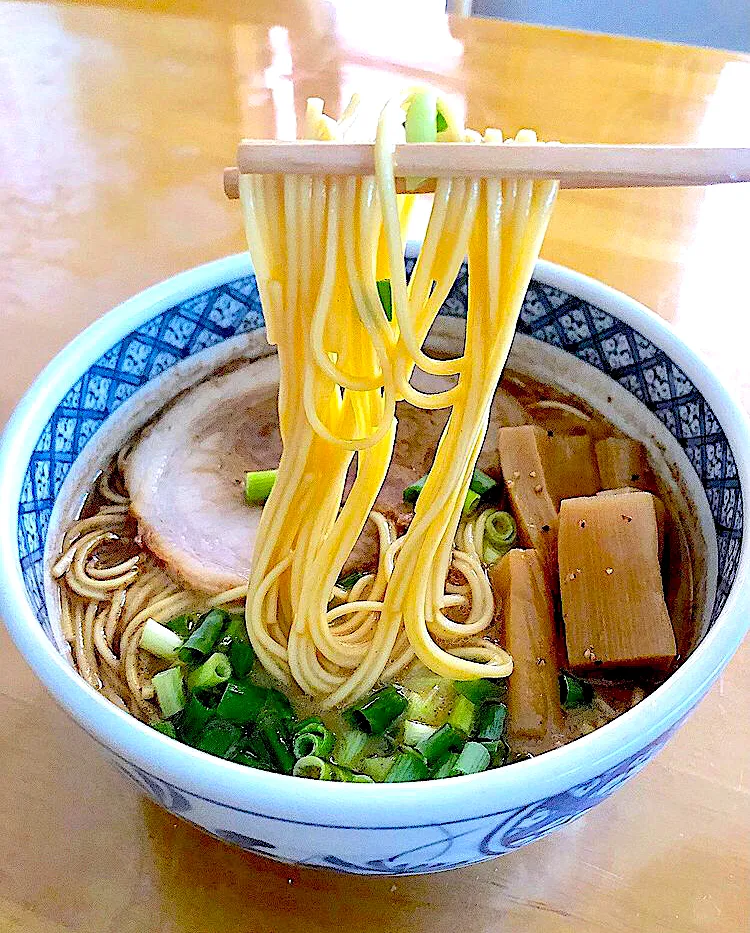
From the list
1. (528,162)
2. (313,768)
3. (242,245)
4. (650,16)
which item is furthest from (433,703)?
(650,16)

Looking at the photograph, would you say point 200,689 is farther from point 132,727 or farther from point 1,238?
point 1,238

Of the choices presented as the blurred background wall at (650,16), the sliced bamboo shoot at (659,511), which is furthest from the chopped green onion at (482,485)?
the blurred background wall at (650,16)

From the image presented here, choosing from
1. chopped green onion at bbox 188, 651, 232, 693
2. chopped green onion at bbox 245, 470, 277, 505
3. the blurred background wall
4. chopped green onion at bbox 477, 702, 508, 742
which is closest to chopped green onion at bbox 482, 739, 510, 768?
chopped green onion at bbox 477, 702, 508, 742

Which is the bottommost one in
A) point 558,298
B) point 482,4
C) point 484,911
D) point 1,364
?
point 484,911

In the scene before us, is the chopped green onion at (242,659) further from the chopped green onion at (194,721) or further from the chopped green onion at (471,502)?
the chopped green onion at (471,502)

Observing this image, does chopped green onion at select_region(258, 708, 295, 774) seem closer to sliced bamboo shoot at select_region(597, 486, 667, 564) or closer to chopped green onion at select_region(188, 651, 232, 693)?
chopped green onion at select_region(188, 651, 232, 693)

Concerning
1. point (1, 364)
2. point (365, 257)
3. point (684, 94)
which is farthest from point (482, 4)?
point (365, 257)
